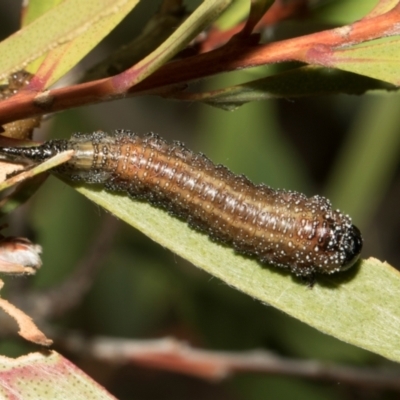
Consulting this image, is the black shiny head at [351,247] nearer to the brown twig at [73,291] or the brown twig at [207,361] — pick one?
the brown twig at [207,361]

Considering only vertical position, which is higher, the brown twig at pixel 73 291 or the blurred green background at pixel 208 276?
the blurred green background at pixel 208 276

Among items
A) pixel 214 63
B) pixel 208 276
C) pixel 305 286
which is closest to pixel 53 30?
pixel 214 63

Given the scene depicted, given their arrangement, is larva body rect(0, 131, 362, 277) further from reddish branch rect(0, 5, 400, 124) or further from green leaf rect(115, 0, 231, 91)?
green leaf rect(115, 0, 231, 91)

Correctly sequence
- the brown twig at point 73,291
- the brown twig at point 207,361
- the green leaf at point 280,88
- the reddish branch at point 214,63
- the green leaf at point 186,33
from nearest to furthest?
the green leaf at point 186,33 < the reddish branch at point 214,63 < the green leaf at point 280,88 < the brown twig at point 207,361 < the brown twig at point 73,291

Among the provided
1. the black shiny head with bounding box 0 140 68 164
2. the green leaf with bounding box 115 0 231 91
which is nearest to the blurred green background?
the black shiny head with bounding box 0 140 68 164

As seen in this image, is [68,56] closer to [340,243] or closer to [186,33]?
[186,33]

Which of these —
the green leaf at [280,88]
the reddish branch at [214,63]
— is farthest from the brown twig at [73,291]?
the reddish branch at [214,63]

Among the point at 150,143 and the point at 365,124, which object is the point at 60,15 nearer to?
the point at 150,143
